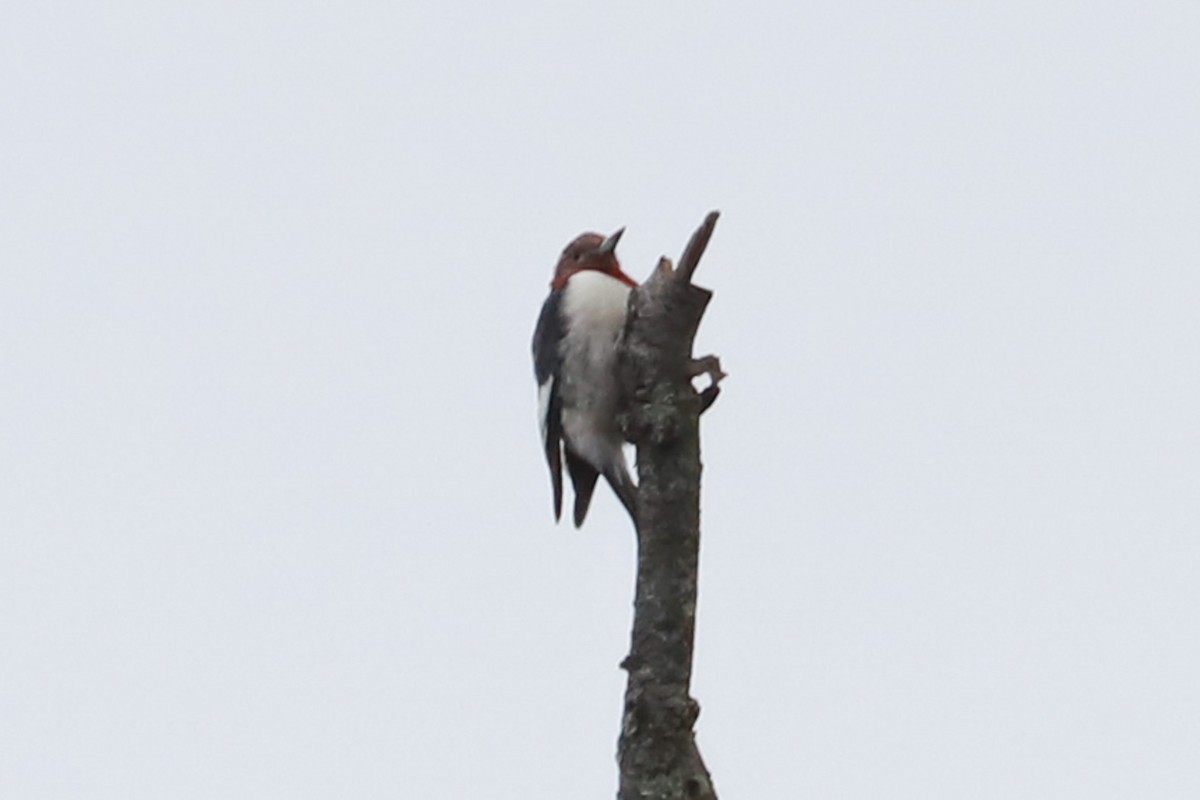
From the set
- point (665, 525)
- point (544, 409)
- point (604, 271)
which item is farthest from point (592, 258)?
point (665, 525)

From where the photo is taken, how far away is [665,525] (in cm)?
504

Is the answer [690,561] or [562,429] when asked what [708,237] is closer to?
[690,561]

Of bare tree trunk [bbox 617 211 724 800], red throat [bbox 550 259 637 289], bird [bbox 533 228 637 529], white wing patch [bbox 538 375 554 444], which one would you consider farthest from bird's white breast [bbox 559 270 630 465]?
bare tree trunk [bbox 617 211 724 800]

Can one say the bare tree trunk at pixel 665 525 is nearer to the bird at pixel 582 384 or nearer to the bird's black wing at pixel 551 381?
the bird at pixel 582 384

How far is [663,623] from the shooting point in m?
4.93

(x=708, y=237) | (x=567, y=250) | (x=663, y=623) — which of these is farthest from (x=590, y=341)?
(x=663, y=623)

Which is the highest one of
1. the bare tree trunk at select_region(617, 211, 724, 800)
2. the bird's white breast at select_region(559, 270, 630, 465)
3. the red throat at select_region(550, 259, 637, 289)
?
the red throat at select_region(550, 259, 637, 289)

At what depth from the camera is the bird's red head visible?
7.30 m

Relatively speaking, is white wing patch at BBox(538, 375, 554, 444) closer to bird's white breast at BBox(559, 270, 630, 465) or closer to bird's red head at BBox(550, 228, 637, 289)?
bird's white breast at BBox(559, 270, 630, 465)

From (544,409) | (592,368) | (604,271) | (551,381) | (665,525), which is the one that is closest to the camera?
(665,525)

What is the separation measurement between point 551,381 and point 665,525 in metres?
1.91

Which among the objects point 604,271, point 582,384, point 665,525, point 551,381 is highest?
point 604,271

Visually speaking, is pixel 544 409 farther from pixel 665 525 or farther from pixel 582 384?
pixel 665 525

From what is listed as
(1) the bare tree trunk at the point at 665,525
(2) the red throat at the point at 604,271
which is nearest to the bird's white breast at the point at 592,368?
(2) the red throat at the point at 604,271
